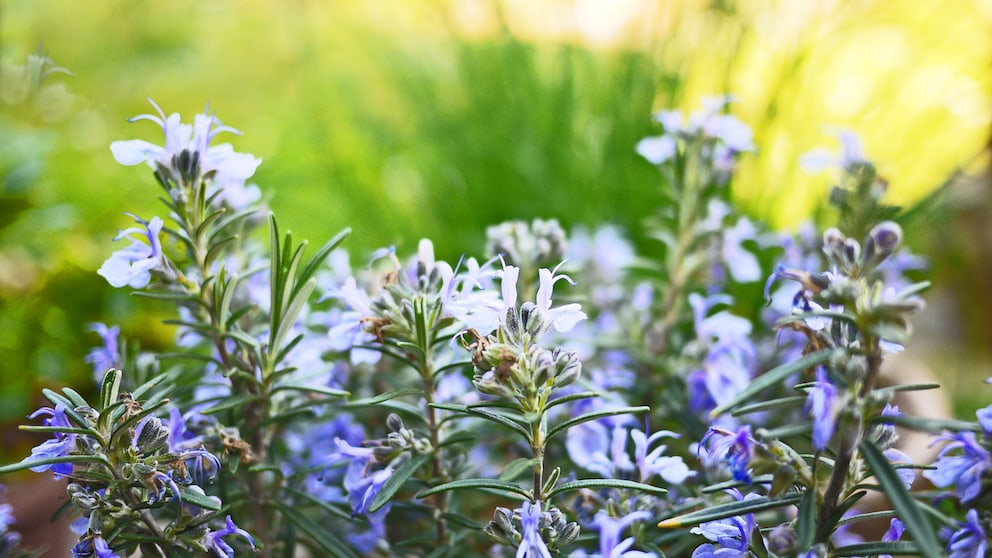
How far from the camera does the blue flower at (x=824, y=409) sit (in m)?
0.41

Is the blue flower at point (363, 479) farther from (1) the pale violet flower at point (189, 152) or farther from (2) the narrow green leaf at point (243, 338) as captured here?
(1) the pale violet flower at point (189, 152)

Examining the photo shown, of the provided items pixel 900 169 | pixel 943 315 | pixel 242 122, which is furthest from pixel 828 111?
pixel 242 122

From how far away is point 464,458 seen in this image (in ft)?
2.08

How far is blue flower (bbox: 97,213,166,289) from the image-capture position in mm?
519

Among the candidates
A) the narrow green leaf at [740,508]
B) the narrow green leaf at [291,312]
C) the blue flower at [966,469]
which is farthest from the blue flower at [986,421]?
the narrow green leaf at [291,312]

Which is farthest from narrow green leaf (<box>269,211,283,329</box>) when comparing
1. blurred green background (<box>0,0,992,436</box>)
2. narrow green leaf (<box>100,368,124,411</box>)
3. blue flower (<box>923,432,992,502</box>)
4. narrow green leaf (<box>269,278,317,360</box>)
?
blurred green background (<box>0,0,992,436</box>)

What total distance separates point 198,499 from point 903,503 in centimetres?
43

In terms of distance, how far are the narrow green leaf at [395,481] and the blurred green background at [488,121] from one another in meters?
0.71

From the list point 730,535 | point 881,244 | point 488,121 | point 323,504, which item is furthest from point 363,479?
point 488,121

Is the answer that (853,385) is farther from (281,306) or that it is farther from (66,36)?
(66,36)

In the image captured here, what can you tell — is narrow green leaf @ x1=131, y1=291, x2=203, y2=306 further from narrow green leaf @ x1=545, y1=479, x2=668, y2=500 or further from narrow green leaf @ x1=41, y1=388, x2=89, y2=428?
narrow green leaf @ x1=545, y1=479, x2=668, y2=500

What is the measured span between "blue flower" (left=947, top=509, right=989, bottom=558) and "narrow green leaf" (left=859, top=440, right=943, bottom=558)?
0.03 m

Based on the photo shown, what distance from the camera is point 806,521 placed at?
438 millimetres

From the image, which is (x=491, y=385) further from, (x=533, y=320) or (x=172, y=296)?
(x=172, y=296)
